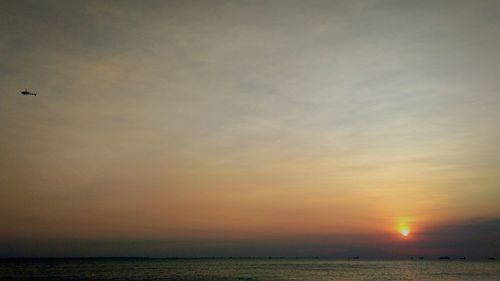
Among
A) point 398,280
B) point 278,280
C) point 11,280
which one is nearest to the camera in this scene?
point 11,280

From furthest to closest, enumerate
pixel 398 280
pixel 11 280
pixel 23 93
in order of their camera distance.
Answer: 1. pixel 398 280
2. pixel 11 280
3. pixel 23 93

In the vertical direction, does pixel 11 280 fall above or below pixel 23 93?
below

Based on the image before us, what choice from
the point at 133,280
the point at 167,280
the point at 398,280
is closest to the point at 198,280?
the point at 167,280

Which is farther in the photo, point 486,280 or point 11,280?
point 486,280

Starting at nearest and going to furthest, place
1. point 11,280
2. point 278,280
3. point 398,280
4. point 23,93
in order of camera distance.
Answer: point 23,93, point 11,280, point 278,280, point 398,280

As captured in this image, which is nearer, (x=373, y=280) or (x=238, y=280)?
(x=238, y=280)

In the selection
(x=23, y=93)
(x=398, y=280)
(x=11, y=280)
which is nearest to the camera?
(x=23, y=93)

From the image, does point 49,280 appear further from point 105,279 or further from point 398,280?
point 398,280

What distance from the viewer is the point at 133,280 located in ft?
317

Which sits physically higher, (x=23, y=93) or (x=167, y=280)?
(x=23, y=93)

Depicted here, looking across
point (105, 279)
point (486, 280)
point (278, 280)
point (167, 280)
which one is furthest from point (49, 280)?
point (486, 280)

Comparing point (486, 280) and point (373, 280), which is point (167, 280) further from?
point (486, 280)

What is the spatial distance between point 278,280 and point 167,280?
2900 cm

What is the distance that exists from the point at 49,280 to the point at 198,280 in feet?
124
